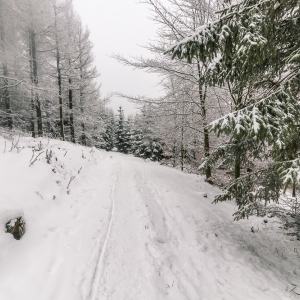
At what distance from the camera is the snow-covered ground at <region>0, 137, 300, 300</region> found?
Answer: 2861 mm

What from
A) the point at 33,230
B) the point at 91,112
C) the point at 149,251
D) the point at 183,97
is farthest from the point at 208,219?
the point at 91,112

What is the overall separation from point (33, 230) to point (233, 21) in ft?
18.1

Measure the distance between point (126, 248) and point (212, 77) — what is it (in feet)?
14.8

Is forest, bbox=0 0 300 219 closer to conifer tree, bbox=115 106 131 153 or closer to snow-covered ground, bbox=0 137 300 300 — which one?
snow-covered ground, bbox=0 137 300 300

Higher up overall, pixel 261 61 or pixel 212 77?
pixel 212 77

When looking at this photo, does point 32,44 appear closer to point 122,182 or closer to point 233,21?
point 122,182

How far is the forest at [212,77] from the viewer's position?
291 cm

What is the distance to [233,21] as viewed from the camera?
3008mm

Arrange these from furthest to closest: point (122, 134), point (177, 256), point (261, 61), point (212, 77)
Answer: point (122, 134)
point (212, 77)
point (177, 256)
point (261, 61)

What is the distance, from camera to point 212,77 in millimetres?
4559

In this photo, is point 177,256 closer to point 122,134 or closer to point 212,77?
point 212,77

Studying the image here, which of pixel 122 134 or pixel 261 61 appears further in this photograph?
pixel 122 134


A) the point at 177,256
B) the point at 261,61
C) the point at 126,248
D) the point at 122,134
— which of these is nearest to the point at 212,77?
the point at 261,61

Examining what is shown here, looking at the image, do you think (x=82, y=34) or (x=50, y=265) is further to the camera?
(x=82, y=34)
